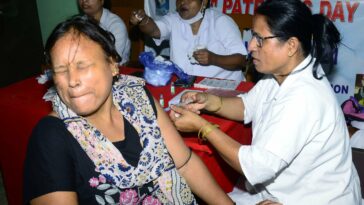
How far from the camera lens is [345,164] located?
1678 millimetres

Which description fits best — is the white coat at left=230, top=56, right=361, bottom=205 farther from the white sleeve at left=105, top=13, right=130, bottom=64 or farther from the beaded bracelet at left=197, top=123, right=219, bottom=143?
the white sleeve at left=105, top=13, right=130, bottom=64

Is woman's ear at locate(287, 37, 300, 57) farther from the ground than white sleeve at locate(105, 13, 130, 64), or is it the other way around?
woman's ear at locate(287, 37, 300, 57)

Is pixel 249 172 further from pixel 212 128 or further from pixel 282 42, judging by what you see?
pixel 282 42

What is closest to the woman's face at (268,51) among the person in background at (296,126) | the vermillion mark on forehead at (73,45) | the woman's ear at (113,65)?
the person in background at (296,126)

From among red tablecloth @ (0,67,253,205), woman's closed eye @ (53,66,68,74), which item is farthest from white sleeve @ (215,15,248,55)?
woman's closed eye @ (53,66,68,74)

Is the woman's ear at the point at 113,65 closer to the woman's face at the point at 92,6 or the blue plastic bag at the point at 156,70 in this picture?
the blue plastic bag at the point at 156,70

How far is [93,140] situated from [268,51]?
3.13ft

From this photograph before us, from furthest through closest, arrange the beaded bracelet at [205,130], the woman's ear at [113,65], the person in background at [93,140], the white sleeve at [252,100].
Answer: the white sleeve at [252,100], the beaded bracelet at [205,130], the woman's ear at [113,65], the person in background at [93,140]

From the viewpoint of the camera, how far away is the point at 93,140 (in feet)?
4.40

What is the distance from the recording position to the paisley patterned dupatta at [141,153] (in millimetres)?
1335

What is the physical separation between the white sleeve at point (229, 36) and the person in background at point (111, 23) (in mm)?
1099

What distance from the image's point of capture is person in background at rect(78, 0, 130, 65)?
12.3ft

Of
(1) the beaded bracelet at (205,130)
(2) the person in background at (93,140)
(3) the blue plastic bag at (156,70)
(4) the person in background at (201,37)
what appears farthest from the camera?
(4) the person in background at (201,37)

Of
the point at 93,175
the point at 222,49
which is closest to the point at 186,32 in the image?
the point at 222,49
